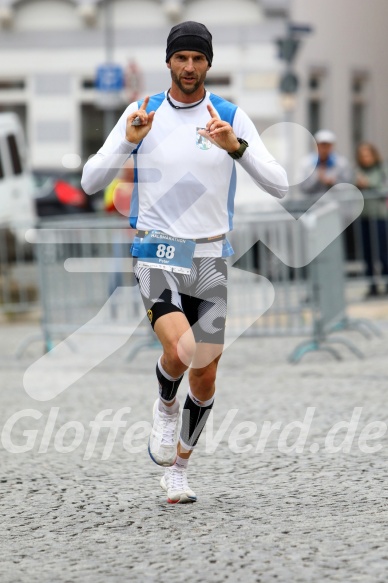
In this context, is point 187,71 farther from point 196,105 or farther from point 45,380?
point 45,380

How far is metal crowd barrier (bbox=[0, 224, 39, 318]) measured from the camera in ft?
54.3

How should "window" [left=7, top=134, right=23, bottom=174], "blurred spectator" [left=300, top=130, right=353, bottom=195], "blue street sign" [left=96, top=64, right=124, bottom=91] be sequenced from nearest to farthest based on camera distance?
"blurred spectator" [left=300, top=130, right=353, bottom=195], "window" [left=7, top=134, right=23, bottom=174], "blue street sign" [left=96, top=64, right=124, bottom=91]

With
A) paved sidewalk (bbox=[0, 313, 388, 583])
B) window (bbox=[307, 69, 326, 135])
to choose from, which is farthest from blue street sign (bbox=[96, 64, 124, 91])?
paved sidewalk (bbox=[0, 313, 388, 583])

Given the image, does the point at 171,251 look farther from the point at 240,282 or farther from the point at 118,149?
the point at 240,282

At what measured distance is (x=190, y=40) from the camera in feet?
19.8

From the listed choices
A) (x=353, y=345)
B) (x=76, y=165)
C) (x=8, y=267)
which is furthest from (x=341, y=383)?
(x=76, y=165)

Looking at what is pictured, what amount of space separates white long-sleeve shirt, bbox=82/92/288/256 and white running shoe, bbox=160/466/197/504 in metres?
0.94

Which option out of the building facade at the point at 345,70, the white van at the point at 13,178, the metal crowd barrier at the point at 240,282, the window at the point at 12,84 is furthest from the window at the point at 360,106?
the metal crowd barrier at the point at 240,282

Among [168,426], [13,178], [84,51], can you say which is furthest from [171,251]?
[84,51]

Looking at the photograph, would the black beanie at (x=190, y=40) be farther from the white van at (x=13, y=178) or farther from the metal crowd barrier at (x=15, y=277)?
the white van at (x=13, y=178)

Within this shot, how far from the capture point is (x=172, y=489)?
637cm

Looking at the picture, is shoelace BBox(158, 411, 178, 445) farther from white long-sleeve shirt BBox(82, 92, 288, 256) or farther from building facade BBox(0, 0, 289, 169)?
building facade BBox(0, 0, 289, 169)

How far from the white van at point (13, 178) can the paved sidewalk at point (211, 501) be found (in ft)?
39.3

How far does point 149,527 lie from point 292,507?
0.63 metres
